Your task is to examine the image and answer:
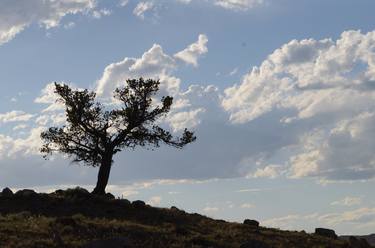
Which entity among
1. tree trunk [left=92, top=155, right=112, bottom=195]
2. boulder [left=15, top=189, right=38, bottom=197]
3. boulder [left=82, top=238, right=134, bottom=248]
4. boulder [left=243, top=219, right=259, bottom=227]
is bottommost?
boulder [left=82, top=238, right=134, bottom=248]

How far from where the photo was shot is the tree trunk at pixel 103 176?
187 feet

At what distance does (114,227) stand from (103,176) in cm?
2110

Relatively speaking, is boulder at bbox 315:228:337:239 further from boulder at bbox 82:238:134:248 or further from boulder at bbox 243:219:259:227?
boulder at bbox 82:238:134:248

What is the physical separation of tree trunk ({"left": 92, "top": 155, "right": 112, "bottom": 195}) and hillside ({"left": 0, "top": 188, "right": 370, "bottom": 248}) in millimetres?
2549

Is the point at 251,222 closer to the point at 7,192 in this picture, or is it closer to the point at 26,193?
the point at 26,193

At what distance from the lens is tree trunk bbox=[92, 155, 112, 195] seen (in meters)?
56.9

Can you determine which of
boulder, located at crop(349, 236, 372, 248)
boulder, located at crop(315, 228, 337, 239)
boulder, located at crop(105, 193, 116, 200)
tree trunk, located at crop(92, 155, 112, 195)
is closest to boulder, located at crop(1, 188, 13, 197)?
tree trunk, located at crop(92, 155, 112, 195)

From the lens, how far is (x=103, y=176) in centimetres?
5700

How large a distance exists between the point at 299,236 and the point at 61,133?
25536 millimetres

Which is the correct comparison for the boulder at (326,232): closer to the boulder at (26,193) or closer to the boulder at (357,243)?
the boulder at (357,243)

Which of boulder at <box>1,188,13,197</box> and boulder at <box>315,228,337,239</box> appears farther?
boulder at <box>1,188,13,197</box>

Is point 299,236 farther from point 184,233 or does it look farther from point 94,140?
point 94,140

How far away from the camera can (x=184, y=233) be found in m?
36.7

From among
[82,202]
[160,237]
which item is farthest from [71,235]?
[82,202]
